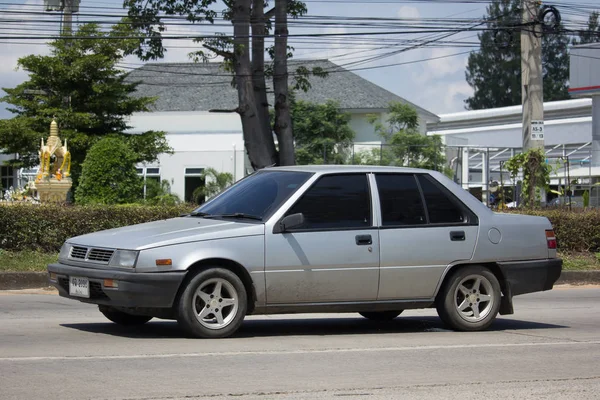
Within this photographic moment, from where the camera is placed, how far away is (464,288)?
9727 mm

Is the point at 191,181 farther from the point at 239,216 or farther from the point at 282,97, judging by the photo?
the point at 239,216

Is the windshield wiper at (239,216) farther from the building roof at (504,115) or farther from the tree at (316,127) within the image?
the tree at (316,127)

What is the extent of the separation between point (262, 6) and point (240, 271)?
17617 millimetres

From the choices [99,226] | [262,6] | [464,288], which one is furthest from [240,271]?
[262,6]

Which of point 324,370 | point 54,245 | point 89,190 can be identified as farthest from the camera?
point 89,190

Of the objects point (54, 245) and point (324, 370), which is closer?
point (324, 370)

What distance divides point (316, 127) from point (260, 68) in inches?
1137

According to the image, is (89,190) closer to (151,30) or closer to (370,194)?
(151,30)

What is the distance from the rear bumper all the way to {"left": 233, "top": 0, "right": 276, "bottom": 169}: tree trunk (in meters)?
14.2

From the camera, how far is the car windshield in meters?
9.08

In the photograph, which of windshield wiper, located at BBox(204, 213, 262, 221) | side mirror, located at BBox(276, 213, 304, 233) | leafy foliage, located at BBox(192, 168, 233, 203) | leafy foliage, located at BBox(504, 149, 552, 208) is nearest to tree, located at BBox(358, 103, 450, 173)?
leafy foliage, located at BBox(192, 168, 233, 203)

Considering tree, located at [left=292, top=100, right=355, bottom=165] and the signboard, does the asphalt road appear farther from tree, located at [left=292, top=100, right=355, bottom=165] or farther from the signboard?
tree, located at [left=292, top=100, right=355, bottom=165]

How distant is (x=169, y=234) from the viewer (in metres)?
8.49

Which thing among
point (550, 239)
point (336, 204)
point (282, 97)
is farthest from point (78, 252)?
point (282, 97)
